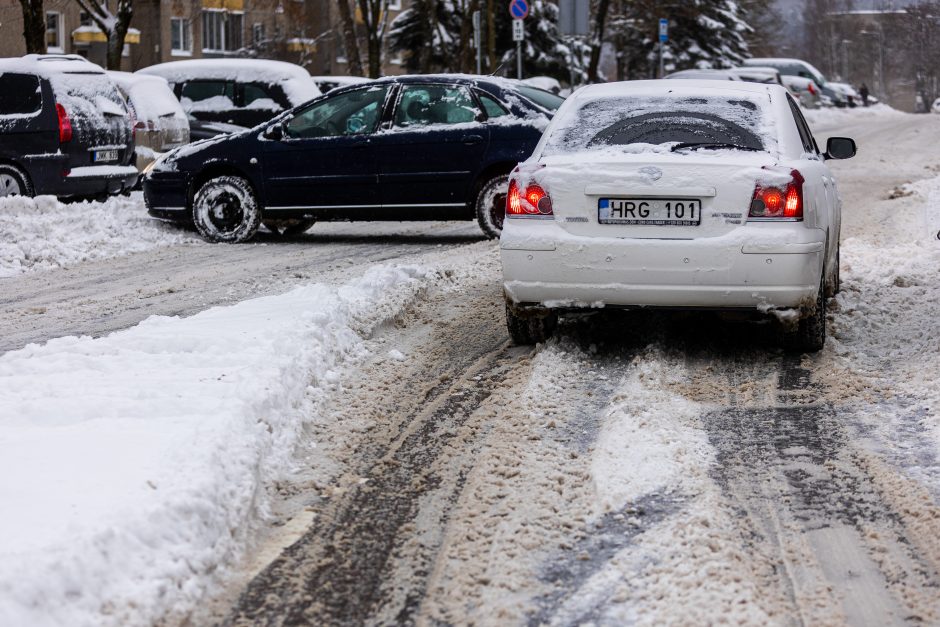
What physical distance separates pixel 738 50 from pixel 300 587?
182 feet

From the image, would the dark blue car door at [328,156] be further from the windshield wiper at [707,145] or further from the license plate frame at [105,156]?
the windshield wiper at [707,145]

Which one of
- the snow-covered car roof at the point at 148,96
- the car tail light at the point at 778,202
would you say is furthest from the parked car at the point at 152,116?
the car tail light at the point at 778,202

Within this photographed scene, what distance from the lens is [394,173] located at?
1221 centimetres

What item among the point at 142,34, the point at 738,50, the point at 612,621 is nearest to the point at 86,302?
the point at 612,621

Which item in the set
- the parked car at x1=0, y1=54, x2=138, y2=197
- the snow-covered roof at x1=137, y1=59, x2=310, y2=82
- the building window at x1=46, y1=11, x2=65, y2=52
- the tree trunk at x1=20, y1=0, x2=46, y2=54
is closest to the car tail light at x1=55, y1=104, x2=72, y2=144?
the parked car at x1=0, y1=54, x2=138, y2=197

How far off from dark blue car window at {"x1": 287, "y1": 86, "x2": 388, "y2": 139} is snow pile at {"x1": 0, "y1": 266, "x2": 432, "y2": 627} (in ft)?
17.2

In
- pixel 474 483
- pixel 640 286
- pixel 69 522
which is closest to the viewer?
pixel 69 522

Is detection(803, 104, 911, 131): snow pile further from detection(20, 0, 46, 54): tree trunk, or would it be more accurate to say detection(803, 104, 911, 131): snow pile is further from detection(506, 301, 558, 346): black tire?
detection(506, 301, 558, 346): black tire

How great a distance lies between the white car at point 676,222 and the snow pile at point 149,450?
1267 millimetres

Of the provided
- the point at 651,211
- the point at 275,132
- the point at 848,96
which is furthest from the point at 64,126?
the point at 848,96

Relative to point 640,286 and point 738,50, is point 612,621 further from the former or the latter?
point 738,50

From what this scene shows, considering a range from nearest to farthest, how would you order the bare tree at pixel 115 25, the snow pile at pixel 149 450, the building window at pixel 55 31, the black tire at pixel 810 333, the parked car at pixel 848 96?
the snow pile at pixel 149 450, the black tire at pixel 810 333, the bare tree at pixel 115 25, the building window at pixel 55 31, the parked car at pixel 848 96

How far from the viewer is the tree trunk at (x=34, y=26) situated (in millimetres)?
20844

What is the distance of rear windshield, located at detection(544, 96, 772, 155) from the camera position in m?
6.80
